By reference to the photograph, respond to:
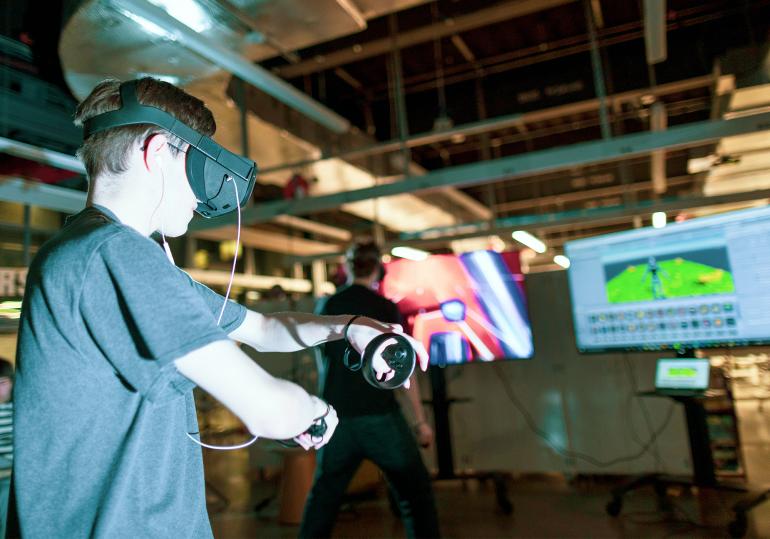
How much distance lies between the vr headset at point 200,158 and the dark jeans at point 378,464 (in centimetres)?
140

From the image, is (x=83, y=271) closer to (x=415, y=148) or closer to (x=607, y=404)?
(x=607, y=404)

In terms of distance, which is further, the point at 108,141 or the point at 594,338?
the point at 594,338

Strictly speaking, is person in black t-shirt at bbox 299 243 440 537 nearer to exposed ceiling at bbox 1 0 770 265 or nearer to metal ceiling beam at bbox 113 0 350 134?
metal ceiling beam at bbox 113 0 350 134

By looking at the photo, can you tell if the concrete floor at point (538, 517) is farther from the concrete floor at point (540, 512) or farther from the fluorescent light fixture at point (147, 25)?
the fluorescent light fixture at point (147, 25)

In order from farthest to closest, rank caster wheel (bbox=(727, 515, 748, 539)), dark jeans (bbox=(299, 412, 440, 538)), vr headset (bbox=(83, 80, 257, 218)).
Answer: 1. caster wheel (bbox=(727, 515, 748, 539))
2. dark jeans (bbox=(299, 412, 440, 538))
3. vr headset (bbox=(83, 80, 257, 218))

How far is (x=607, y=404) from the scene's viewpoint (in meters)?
3.77

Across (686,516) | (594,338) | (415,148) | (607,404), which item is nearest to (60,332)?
(594,338)

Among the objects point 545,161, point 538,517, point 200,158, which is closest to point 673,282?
point 545,161

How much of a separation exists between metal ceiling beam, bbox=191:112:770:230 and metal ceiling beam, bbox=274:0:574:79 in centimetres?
157

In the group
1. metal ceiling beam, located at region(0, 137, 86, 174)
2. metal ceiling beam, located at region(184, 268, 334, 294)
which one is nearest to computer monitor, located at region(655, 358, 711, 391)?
metal ceiling beam, located at region(0, 137, 86, 174)

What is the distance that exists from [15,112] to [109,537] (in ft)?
9.08

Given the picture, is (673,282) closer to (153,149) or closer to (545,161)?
(545,161)

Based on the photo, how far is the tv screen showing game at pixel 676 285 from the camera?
8.59 ft

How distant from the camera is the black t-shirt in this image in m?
2.22
